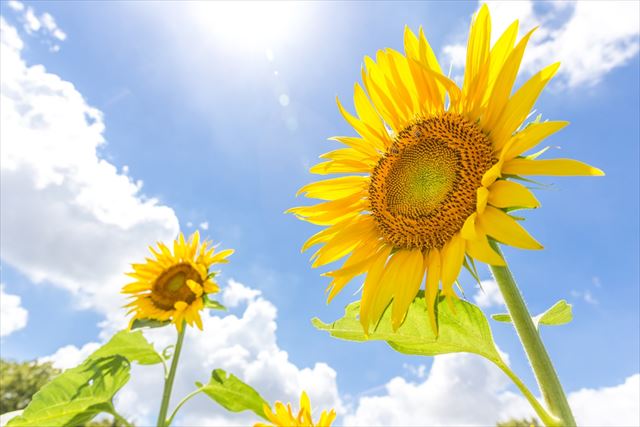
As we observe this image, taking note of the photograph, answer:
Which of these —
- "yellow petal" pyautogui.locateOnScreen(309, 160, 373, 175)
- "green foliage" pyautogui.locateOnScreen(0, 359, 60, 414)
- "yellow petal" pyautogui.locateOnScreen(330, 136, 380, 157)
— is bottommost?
"yellow petal" pyautogui.locateOnScreen(309, 160, 373, 175)

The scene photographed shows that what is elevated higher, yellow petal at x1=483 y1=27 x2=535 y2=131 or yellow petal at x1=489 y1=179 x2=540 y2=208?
yellow petal at x1=483 y1=27 x2=535 y2=131

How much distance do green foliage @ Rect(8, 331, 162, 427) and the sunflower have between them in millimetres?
3540

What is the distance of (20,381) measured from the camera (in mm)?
25156

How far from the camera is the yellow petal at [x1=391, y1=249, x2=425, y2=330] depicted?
72.3 inches

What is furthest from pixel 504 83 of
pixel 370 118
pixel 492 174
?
pixel 370 118

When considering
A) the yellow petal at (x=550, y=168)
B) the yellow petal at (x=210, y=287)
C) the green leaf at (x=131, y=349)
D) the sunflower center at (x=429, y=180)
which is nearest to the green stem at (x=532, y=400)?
the sunflower center at (x=429, y=180)

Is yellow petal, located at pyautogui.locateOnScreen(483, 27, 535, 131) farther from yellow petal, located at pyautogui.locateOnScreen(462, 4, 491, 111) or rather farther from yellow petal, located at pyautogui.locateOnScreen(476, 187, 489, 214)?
yellow petal, located at pyautogui.locateOnScreen(476, 187, 489, 214)

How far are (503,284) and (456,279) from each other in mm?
170

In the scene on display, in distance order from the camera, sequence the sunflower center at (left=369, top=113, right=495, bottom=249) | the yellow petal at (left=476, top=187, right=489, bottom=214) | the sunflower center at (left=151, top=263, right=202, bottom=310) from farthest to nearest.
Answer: the sunflower center at (left=151, top=263, right=202, bottom=310), the sunflower center at (left=369, top=113, right=495, bottom=249), the yellow petal at (left=476, top=187, right=489, bottom=214)

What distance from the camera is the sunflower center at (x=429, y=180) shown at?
2.01 metres

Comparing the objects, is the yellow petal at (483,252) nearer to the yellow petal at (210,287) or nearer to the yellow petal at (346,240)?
the yellow petal at (346,240)

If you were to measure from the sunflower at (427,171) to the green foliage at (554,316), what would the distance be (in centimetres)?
30

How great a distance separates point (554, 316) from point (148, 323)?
17.5ft

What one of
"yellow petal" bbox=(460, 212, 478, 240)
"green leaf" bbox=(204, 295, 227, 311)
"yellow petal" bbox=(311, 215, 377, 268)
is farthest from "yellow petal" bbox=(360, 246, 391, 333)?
"green leaf" bbox=(204, 295, 227, 311)
